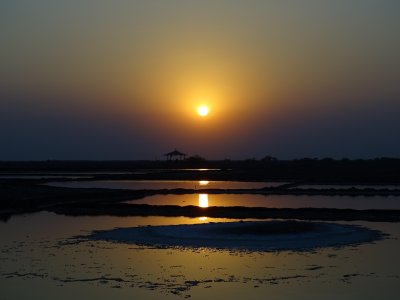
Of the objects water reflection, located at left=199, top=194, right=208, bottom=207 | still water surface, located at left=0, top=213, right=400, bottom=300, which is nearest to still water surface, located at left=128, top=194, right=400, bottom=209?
water reflection, located at left=199, top=194, right=208, bottom=207

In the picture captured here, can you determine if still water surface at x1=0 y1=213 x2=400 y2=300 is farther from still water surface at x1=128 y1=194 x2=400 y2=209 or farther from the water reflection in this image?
the water reflection

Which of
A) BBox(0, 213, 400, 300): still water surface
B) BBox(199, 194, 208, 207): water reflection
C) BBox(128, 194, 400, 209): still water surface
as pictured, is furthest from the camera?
BBox(199, 194, 208, 207): water reflection

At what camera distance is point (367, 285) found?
1235 centimetres

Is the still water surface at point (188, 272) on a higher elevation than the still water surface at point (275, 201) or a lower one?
lower

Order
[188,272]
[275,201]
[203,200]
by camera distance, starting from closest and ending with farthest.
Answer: [188,272] → [275,201] → [203,200]

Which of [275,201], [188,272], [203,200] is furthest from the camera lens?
[203,200]

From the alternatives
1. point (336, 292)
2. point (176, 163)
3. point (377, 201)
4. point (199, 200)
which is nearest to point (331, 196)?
point (377, 201)

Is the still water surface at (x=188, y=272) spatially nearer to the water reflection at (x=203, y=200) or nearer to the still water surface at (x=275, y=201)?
the still water surface at (x=275, y=201)

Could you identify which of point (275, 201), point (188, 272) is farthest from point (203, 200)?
point (188, 272)

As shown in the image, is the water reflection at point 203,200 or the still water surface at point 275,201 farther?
the water reflection at point 203,200

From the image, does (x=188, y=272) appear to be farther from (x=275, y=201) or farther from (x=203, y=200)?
(x=203, y=200)

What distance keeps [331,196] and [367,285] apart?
77.4 ft

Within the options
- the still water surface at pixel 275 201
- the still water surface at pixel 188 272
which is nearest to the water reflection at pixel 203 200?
the still water surface at pixel 275 201

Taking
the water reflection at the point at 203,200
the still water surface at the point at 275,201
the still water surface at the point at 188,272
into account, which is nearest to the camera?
the still water surface at the point at 188,272
